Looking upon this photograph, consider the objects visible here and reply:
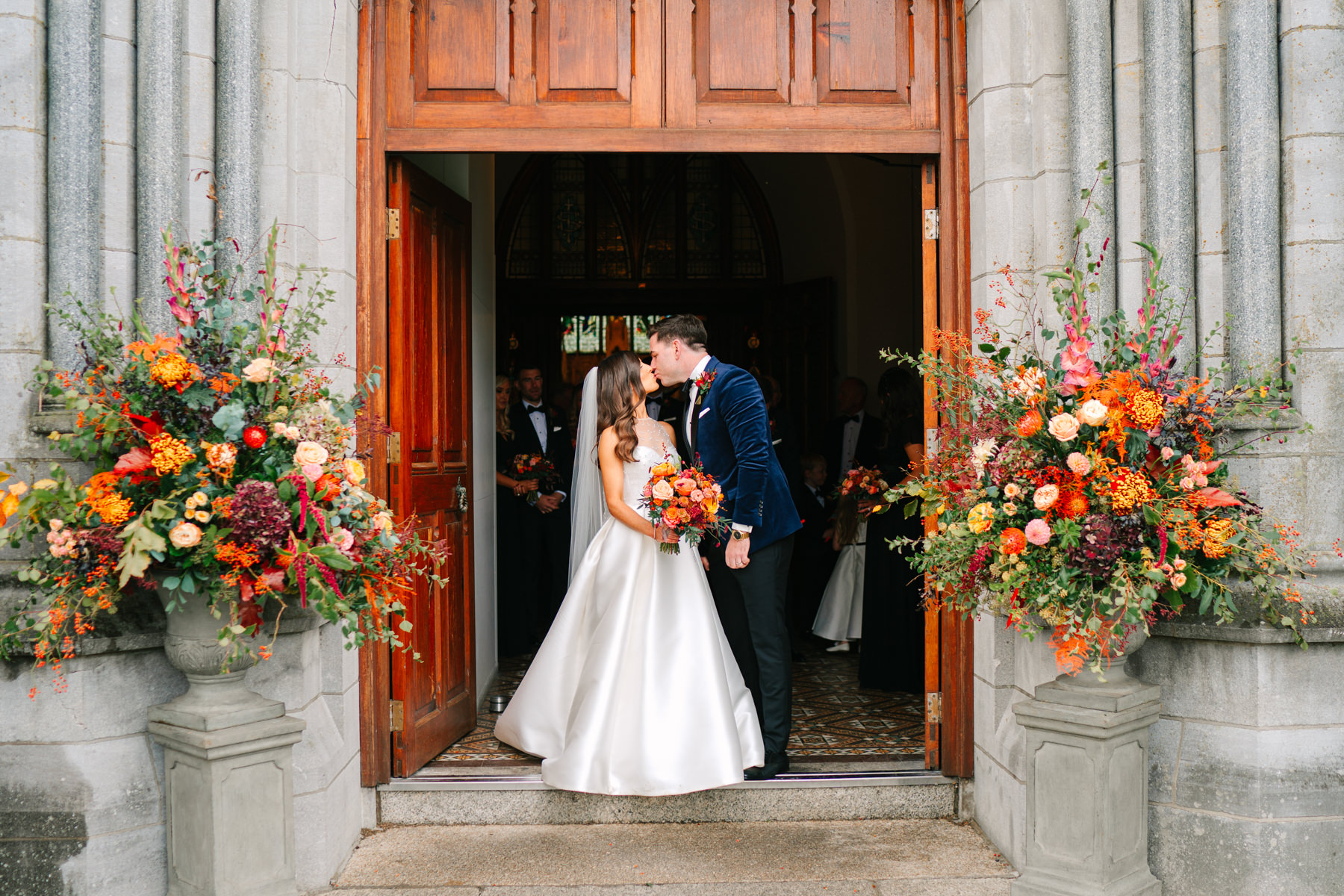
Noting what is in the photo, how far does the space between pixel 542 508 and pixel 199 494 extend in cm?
400

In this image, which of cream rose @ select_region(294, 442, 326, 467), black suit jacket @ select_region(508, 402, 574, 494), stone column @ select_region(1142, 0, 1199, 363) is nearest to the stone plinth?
cream rose @ select_region(294, 442, 326, 467)

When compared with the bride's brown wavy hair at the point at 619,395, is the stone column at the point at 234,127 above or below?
above

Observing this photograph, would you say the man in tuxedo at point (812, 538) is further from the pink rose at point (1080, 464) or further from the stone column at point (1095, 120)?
the pink rose at point (1080, 464)

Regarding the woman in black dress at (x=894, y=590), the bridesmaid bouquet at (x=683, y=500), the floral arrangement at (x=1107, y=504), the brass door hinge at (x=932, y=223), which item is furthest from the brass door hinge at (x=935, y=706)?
the brass door hinge at (x=932, y=223)

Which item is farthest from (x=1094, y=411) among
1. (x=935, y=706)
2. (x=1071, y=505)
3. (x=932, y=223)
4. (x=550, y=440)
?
(x=550, y=440)

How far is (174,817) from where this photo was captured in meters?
2.85

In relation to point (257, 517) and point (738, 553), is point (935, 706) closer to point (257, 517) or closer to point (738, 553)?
point (738, 553)

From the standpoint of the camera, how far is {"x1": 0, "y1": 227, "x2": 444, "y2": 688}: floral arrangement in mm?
2570

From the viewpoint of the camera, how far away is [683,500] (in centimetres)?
376

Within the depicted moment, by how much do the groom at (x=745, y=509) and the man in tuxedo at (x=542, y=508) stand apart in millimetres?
2380

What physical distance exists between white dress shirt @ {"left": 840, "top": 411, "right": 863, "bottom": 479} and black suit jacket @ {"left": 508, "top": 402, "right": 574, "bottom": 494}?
189 centimetres

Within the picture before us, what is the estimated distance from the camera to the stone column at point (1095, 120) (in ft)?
11.1

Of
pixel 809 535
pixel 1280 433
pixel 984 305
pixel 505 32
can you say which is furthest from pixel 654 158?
pixel 1280 433

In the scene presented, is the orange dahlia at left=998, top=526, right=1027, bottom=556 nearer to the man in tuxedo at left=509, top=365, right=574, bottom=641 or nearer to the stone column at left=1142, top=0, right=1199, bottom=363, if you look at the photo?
the stone column at left=1142, top=0, right=1199, bottom=363
